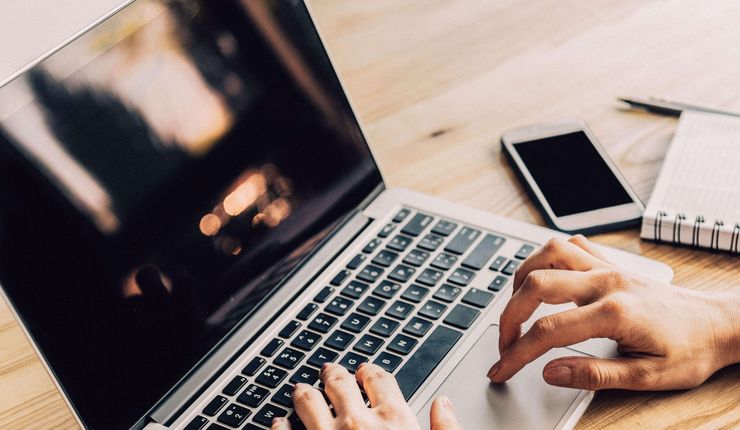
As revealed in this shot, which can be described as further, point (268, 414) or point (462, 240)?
point (462, 240)

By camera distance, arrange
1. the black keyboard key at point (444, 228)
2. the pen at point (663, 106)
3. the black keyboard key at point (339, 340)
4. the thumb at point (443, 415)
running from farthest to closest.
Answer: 1. the pen at point (663, 106)
2. the black keyboard key at point (444, 228)
3. the black keyboard key at point (339, 340)
4. the thumb at point (443, 415)

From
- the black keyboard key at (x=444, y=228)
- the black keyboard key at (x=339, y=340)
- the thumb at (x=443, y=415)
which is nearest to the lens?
the thumb at (x=443, y=415)

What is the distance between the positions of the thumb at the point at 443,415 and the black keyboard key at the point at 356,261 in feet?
0.64

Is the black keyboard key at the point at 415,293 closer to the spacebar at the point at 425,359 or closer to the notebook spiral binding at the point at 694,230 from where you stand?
the spacebar at the point at 425,359

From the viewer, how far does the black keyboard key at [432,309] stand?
2.48 ft

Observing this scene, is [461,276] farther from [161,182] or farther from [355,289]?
[161,182]

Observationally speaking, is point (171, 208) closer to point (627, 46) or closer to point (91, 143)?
point (91, 143)

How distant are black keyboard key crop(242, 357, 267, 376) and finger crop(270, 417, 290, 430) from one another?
7 centimetres

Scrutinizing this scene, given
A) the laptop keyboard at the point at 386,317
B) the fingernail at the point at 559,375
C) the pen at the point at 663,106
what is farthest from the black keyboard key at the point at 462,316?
the pen at the point at 663,106

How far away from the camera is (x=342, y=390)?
0.67 m

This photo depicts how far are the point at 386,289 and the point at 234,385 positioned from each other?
0.17 metres

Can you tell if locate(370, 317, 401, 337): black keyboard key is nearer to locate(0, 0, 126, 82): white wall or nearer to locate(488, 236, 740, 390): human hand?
locate(488, 236, 740, 390): human hand

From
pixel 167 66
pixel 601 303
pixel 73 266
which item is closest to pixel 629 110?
pixel 601 303

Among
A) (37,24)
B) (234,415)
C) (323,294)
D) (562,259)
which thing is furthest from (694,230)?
(37,24)
